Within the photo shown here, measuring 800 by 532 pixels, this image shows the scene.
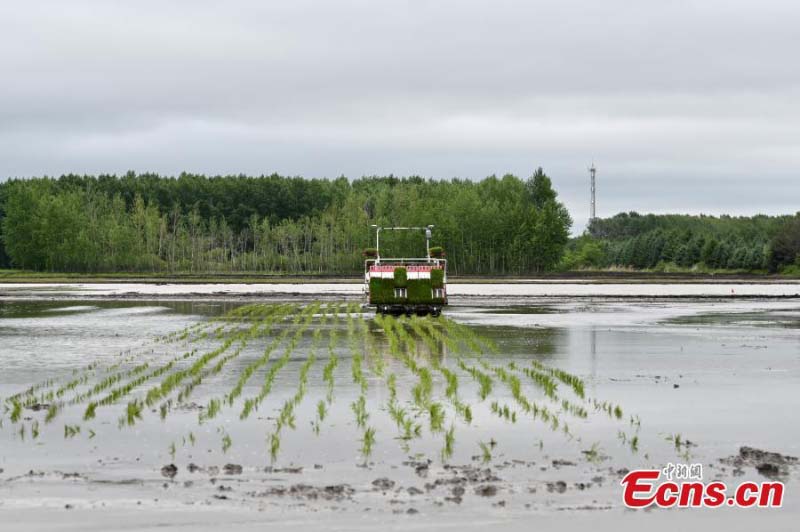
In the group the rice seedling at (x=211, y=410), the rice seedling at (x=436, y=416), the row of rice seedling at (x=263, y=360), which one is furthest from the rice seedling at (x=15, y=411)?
the rice seedling at (x=436, y=416)

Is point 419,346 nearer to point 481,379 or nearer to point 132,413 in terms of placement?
point 481,379

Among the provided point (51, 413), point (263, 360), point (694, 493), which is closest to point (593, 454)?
point (694, 493)

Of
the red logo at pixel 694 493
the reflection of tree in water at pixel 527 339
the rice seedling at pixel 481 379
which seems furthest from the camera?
the reflection of tree in water at pixel 527 339

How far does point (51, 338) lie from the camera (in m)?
37.4

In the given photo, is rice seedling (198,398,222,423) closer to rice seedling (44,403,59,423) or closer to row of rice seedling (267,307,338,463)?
row of rice seedling (267,307,338,463)

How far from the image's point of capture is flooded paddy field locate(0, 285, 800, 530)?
485 inches

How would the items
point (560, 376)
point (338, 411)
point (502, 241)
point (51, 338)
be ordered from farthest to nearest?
1. point (502, 241)
2. point (51, 338)
3. point (560, 376)
4. point (338, 411)

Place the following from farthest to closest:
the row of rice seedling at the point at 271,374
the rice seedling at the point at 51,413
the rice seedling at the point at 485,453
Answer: the row of rice seedling at the point at 271,374, the rice seedling at the point at 51,413, the rice seedling at the point at 485,453

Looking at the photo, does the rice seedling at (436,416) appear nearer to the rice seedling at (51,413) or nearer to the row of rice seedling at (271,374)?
the row of rice seedling at (271,374)

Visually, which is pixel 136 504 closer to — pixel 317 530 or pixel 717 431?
pixel 317 530

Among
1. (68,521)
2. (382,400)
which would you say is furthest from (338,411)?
(68,521)

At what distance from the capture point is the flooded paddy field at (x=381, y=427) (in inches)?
485

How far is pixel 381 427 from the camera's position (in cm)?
1784

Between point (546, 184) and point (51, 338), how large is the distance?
15027 centimetres
